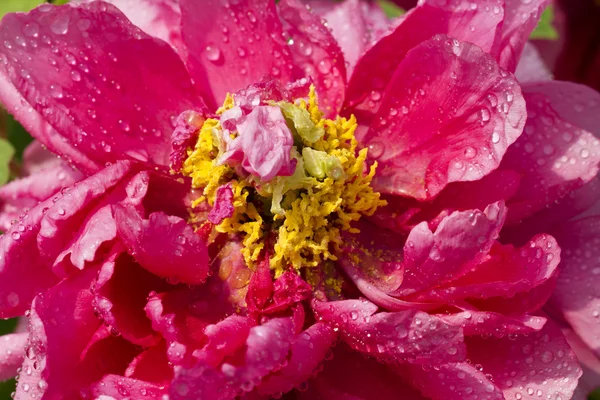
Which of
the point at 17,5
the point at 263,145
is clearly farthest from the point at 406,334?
the point at 17,5

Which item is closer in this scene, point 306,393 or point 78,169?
point 306,393

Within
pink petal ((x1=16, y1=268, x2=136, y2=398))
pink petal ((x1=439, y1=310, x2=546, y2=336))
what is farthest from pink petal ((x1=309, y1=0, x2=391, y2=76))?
pink petal ((x1=16, y1=268, x2=136, y2=398))

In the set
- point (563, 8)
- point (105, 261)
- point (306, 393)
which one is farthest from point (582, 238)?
point (563, 8)

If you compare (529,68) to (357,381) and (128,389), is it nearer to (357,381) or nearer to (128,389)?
(357,381)

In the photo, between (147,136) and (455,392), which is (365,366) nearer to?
(455,392)

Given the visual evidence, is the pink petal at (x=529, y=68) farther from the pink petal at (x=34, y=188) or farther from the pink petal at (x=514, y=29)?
the pink petal at (x=34, y=188)

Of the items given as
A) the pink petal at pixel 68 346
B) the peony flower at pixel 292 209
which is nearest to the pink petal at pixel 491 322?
the peony flower at pixel 292 209

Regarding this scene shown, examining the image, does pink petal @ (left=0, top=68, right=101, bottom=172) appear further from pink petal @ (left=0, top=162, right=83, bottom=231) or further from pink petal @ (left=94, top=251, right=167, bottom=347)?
pink petal @ (left=94, top=251, right=167, bottom=347)
